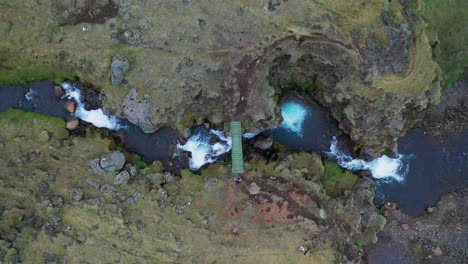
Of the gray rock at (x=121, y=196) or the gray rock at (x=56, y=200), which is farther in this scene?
the gray rock at (x=121, y=196)

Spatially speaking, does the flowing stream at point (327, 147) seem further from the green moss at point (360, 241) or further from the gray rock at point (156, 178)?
the green moss at point (360, 241)

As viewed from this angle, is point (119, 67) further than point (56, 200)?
No

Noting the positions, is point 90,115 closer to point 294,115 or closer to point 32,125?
point 32,125

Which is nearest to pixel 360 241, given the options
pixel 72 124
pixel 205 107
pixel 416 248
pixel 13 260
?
pixel 416 248

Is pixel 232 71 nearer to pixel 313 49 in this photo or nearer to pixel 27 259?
pixel 313 49

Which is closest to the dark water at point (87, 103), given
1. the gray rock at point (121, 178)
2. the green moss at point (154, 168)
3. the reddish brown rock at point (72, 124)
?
the reddish brown rock at point (72, 124)

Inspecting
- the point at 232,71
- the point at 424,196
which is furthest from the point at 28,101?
the point at 424,196
